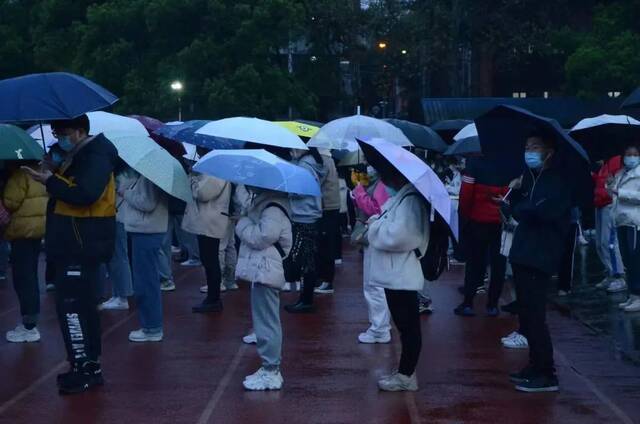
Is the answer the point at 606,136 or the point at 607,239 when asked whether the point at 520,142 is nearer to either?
the point at 606,136

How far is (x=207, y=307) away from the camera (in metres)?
12.4

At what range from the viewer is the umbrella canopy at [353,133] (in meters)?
11.6

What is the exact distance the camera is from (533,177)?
28.1 ft

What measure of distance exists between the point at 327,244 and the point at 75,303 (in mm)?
5690

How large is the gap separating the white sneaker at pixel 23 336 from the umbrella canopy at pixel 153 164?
1963 millimetres

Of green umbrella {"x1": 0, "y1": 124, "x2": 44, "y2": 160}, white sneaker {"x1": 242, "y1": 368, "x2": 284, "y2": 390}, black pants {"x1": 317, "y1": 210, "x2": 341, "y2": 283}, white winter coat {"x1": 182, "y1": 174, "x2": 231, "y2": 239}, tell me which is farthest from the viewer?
black pants {"x1": 317, "y1": 210, "x2": 341, "y2": 283}

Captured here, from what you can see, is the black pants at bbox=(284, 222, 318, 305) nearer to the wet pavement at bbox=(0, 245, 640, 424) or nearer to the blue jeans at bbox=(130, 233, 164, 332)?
the wet pavement at bbox=(0, 245, 640, 424)

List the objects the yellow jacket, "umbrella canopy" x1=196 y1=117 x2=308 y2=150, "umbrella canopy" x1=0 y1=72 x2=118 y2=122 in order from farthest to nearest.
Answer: the yellow jacket, "umbrella canopy" x1=196 y1=117 x2=308 y2=150, "umbrella canopy" x1=0 y1=72 x2=118 y2=122

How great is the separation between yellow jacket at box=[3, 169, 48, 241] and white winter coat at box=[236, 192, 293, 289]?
243cm

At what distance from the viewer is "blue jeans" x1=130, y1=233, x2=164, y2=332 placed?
1005cm

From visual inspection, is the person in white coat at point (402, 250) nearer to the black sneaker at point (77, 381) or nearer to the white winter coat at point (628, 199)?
the black sneaker at point (77, 381)

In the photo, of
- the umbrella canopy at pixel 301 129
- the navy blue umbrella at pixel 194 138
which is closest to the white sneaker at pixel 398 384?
the navy blue umbrella at pixel 194 138

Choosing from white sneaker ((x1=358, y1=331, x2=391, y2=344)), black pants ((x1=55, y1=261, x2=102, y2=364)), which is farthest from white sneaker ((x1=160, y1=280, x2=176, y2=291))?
black pants ((x1=55, y1=261, x2=102, y2=364))

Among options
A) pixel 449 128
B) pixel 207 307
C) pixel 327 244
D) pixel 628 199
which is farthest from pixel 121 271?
pixel 449 128
